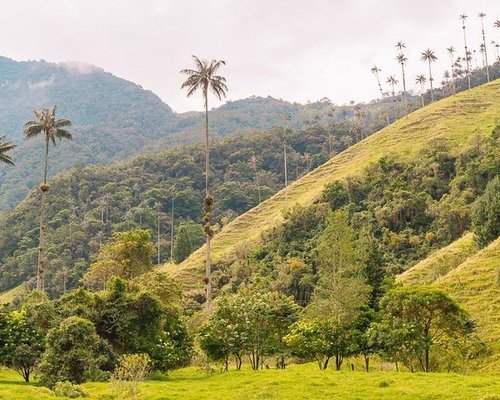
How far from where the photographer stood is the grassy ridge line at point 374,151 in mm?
126506

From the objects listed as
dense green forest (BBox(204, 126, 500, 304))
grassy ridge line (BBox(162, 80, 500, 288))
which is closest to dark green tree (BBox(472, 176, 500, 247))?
dense green forest (BBox(204, 126, 500, 304))

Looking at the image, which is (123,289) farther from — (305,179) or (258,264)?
(305,179)

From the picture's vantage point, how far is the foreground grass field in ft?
107

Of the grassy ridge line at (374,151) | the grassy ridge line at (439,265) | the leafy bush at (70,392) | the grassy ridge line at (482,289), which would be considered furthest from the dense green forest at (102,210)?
the leafy bush at (70,392)

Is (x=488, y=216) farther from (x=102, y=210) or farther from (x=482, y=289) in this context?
(x=102, y=210)

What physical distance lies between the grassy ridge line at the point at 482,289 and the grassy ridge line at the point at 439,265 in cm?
624

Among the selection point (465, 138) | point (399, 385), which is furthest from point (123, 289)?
point (465, 138)

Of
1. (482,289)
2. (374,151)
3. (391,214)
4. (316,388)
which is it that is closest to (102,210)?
(374,151)

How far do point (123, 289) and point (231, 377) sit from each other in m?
13.9

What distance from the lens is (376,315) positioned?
49469 mm

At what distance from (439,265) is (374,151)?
72.0 meters

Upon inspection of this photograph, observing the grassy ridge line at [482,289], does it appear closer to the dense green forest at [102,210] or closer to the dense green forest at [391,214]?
the dense green forest at [391,214]

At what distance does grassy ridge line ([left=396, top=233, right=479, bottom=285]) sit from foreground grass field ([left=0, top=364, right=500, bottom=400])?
3242 centimetres

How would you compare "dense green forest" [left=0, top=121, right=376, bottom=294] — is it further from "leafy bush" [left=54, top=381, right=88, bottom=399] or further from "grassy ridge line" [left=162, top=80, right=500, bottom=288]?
"leafy bush" [left=54, top=381, right=88, bottom=399]
